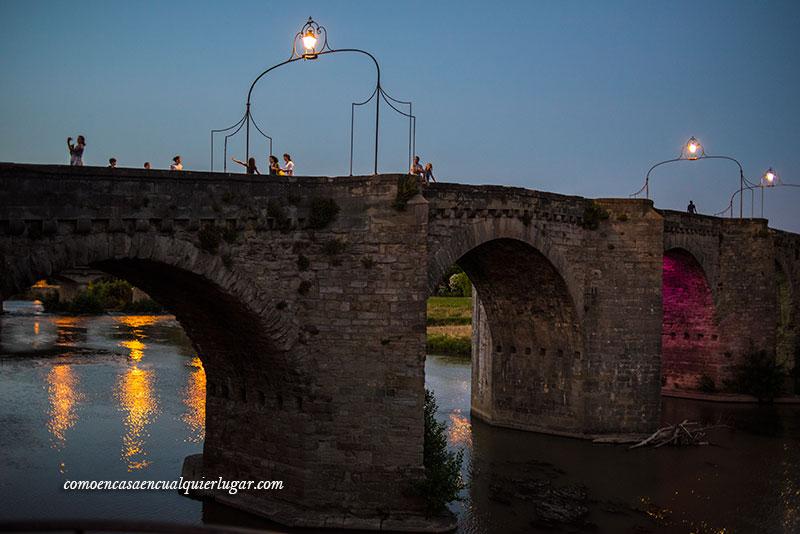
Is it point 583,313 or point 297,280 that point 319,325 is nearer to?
point 297,280

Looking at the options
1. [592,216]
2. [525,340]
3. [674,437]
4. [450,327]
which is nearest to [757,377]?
[674,437]

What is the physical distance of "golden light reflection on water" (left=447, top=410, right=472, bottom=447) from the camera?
19.0 metres

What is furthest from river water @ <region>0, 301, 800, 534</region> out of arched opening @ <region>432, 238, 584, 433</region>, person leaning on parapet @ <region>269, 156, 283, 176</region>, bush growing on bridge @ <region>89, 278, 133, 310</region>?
bush growing on bridge @ <region>89, 278, 133, 310</region>

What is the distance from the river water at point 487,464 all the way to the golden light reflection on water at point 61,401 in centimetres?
5

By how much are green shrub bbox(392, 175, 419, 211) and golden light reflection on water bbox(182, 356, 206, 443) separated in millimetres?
6167

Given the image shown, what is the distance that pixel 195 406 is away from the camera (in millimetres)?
21828

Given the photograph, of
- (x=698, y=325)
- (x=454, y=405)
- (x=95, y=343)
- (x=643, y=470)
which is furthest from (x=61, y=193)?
(x=95, y=343)

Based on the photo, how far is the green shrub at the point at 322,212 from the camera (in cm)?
1267

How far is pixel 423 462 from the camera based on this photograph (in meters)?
13.0

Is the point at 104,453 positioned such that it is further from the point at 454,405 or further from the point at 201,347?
the point at 454,405

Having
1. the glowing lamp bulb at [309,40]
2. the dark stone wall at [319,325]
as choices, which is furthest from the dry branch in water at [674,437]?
the glowing lamp bulb at [309,40]

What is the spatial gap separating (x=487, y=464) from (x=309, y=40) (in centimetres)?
1062

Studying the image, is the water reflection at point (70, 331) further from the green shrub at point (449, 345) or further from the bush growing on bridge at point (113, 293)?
the green shrub at point (449, 345)

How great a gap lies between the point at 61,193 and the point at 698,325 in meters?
24.0
